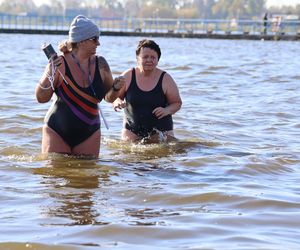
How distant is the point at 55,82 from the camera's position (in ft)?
24.0

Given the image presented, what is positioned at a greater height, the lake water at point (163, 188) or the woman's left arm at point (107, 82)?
the woman's left arm at point (107, 82)

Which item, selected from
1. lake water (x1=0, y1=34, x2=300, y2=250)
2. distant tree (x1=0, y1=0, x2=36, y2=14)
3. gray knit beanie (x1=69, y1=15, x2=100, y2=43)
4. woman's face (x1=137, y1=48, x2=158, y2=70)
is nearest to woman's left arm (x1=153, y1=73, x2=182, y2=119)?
woman's face (x1=137, y1=48, x2=158, y2=70)

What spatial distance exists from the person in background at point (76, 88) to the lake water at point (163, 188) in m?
0.26

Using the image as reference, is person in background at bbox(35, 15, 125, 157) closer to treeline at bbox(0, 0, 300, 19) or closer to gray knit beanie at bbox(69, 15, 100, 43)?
gray knit beanie at bbox(69, 15, 100, 43)

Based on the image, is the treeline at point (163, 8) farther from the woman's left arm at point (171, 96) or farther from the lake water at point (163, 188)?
the woman's left arm at point (171, 96)

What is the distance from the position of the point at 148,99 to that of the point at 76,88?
1.84 metres

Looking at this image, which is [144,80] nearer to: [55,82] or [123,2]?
[55,82]

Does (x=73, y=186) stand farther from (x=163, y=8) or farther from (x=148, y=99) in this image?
(x=163, y=8)

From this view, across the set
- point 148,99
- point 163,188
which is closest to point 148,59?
point 148,99

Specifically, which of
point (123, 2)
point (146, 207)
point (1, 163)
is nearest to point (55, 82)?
point (1, 163)

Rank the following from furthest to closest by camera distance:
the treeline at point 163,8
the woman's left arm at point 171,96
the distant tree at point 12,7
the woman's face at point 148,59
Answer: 1. the distant tree at point 12,7
2. the treeline at point 163,8
3. the woman's left arm at point 171,96
4. the woman's face at point 148,59

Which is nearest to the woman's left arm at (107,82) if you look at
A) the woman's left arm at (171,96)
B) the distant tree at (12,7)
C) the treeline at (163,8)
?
the woman's left arm at (171,96)

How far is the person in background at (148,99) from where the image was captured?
29.7ft

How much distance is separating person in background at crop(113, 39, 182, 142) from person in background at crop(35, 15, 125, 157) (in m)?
1.44
